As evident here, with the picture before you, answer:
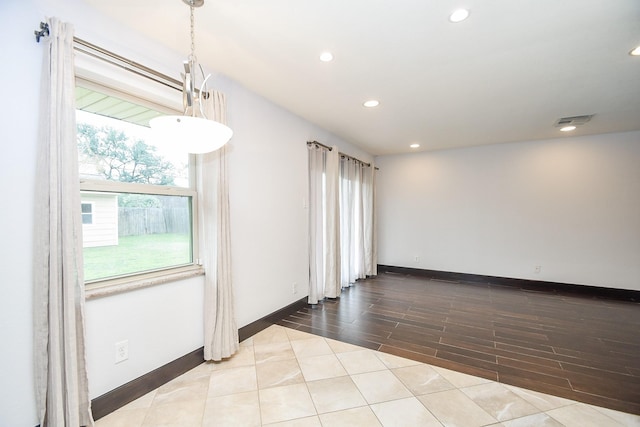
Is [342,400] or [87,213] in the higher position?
[87,213]

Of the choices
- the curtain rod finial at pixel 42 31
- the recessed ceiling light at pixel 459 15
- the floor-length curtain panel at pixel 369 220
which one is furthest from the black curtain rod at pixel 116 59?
the floor-length curtain panel at pixel 369 220

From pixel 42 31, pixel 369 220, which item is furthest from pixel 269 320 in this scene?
pixel 369 220

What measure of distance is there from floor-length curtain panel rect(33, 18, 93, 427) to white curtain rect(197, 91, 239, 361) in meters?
0.91

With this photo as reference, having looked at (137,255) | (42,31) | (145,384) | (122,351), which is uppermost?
(42,31)

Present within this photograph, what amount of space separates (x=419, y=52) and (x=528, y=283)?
462 centimetres

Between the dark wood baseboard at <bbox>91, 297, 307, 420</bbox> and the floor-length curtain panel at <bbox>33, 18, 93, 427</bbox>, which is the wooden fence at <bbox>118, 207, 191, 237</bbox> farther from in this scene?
the dark wood baseboard at <bbox>91, 297, 307, 420</bbox>

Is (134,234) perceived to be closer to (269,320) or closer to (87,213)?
(87,213)

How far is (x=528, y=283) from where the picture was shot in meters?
4.81

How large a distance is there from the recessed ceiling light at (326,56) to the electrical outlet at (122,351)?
2.49 meters

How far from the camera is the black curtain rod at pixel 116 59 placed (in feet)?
4.81

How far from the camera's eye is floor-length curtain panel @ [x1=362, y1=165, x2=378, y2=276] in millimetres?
5426

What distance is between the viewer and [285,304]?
339 cm

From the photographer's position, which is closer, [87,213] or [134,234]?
[87,213]

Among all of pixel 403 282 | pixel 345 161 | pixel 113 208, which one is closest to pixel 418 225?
pixel 403 282
